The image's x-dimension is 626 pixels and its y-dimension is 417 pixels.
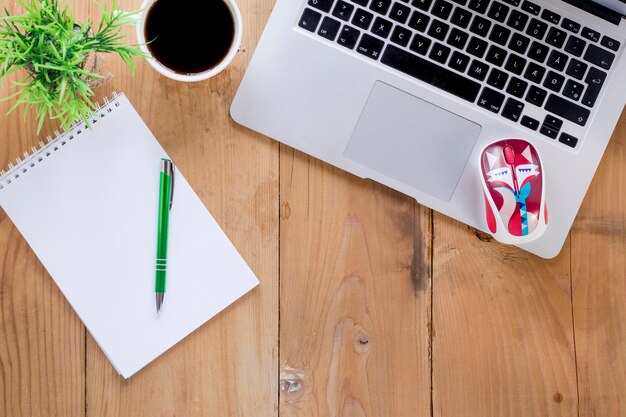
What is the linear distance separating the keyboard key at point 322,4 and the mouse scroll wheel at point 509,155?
25 cm

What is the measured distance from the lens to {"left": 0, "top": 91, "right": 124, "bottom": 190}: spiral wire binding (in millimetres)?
670

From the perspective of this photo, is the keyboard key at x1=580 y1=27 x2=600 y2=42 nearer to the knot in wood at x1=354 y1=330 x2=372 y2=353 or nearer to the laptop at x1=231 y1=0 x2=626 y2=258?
the laptop at x1=231 y1=0 x2=626 y2=258

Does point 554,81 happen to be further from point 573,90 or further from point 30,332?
point 30,332

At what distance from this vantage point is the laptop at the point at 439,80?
657mm

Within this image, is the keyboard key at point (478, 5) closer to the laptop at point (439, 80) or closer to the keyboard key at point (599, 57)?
the laptop at point (439, 80)

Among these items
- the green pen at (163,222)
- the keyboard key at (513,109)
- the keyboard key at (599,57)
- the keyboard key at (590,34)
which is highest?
the keyboard key at (590,34)

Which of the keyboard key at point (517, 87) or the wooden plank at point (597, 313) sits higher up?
the keyboard key at point (517, 87)

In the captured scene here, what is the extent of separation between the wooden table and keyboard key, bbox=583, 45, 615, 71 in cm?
10

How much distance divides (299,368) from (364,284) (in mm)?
125

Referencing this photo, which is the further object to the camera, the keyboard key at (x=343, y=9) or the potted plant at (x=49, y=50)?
the keyboard key at (x=343, y=9)

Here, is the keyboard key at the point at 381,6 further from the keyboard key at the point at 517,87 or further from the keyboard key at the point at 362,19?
the keyboard key at the point at 517,87

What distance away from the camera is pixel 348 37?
0.66 m

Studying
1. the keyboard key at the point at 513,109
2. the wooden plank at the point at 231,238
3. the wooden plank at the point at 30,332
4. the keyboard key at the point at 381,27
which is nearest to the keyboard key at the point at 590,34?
the keyboard key at the point at 513,109

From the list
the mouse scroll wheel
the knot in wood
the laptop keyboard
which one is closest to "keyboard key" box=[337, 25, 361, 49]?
the laptop keyboard
